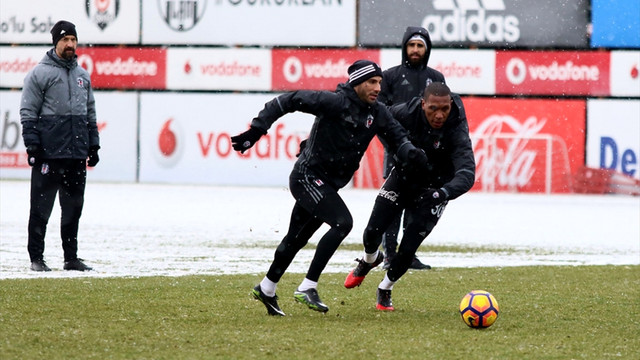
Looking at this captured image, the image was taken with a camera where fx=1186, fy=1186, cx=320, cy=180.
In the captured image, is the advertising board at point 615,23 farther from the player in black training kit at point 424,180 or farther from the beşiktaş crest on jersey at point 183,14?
the player in black training kit at point 424,180

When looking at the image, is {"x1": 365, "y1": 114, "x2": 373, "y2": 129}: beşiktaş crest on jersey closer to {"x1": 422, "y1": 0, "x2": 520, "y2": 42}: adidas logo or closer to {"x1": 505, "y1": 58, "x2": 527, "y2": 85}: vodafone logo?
{"x1": 422, "y1": 0, "x2": 520, "y2": 42}: adidas logo

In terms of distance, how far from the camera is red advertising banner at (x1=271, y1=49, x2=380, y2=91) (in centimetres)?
3241

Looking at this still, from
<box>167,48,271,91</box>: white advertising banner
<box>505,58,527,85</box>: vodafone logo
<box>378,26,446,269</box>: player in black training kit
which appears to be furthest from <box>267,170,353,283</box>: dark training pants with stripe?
<box>167,48,271,91</box>: white advertising banner

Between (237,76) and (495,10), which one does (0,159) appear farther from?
(495,10)

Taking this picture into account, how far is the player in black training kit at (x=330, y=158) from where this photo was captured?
819 centimetres

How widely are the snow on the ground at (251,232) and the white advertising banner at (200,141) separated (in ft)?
17.1

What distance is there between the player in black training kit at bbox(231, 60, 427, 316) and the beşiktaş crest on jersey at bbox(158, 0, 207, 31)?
2580 centimetres

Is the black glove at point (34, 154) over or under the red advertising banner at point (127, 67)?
under

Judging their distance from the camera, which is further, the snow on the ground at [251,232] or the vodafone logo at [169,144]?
the vodafone logo at [169,144]

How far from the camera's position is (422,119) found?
29.0ft

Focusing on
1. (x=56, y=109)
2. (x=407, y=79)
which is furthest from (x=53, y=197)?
(x=407, y=79)

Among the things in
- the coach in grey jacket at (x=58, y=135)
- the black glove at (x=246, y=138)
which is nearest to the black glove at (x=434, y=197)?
the black glove at (x=246, y=138)

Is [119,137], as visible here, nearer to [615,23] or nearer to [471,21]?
[471,21]

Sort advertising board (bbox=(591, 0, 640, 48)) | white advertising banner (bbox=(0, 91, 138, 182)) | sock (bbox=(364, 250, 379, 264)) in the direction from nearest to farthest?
sock (bbox=(364, 250, 379, 264))
advertising board (bbox=(591, 0, 640, 48))
white advertising banner (bbox=(0, 91, 138, 182))
